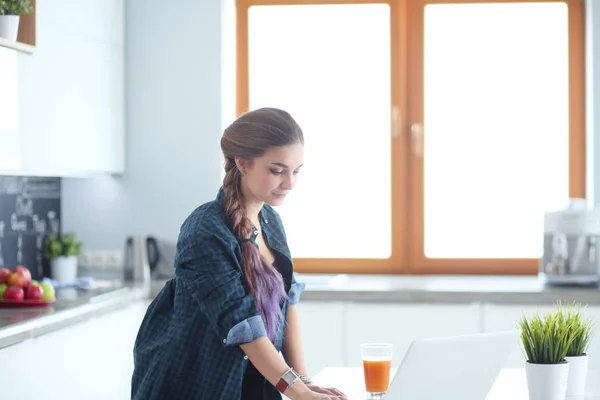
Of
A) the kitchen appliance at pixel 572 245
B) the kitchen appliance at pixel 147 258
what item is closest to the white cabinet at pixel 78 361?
the kitchen appliance at pixel 147 258

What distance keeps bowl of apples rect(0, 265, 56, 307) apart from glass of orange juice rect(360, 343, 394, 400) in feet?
4.94

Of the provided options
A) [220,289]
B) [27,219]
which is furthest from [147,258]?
[220,289]

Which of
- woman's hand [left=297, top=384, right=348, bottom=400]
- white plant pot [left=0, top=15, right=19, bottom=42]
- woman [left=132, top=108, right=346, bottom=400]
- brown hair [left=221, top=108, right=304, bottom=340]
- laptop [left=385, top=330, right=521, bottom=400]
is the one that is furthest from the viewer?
white plant pot [left=0, top=15, right=19, bottom=42]

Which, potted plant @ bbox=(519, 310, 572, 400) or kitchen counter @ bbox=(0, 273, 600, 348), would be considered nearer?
→ potted plant @ bbox=(519, 310, 572, 400)

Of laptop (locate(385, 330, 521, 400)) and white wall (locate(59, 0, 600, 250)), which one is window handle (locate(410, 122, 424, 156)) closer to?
white wall (locate(59, 0, 600, 250))

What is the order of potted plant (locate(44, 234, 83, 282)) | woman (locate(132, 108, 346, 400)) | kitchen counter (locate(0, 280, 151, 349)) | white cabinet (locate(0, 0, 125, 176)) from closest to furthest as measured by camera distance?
woman (locate(132, 108, 346, 400))
kitchen counter (locate(0, 280, 151, 349))
white cabinet (locate(0, 0, 125, 176))
potted plant (locate(44, 234, 83, 282))

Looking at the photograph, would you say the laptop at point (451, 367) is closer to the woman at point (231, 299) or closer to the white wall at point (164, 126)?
the woman at point (231, 299)

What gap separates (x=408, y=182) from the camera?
426 cm

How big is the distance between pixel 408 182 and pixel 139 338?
2.36 meters

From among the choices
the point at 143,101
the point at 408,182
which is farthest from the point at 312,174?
the point at 143,101

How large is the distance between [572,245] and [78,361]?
197 cm

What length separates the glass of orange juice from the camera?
77.5 inches

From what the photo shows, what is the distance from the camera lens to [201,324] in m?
2.01

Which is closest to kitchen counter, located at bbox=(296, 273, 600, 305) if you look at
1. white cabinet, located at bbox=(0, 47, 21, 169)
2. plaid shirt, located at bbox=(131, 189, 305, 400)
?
white cabinet, located at bbox=(0, 47, 21, 169)
